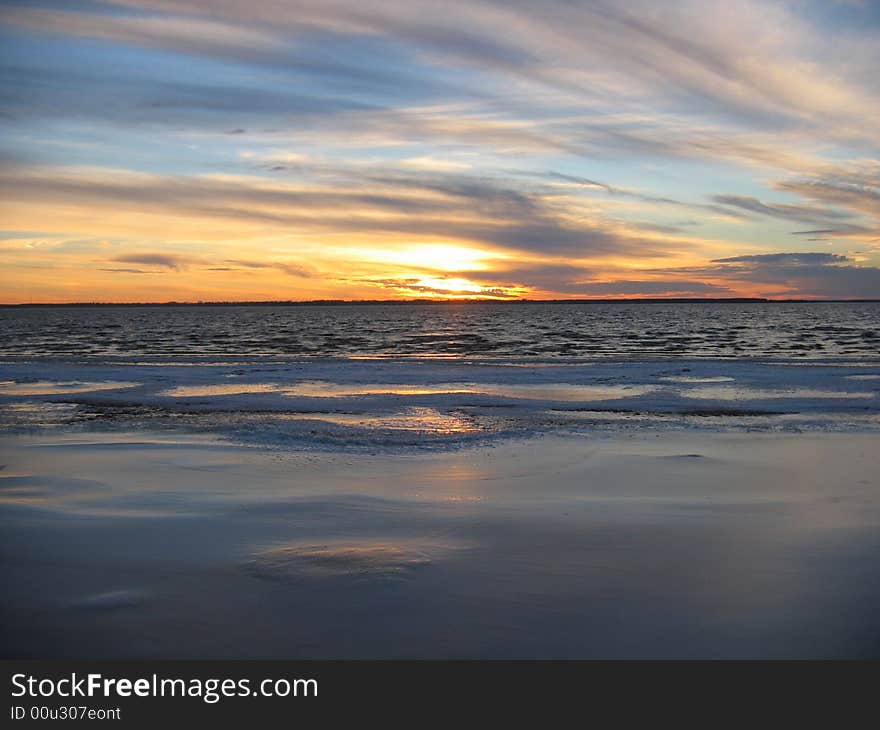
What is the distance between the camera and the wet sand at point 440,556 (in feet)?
17.3

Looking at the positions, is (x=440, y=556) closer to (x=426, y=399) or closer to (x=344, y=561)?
(x=344, y=561)

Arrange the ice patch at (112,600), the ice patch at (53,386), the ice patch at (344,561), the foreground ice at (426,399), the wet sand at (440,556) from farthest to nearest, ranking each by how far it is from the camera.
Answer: the ice patch at (53,386) → the foreground ice at (426,399) → the ice patch at (344,561) → the ice patch at (112,600) → the wet sand at (440,556)

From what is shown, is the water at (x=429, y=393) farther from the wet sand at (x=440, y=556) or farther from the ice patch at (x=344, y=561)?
the ice patch at (x=344, y=561)

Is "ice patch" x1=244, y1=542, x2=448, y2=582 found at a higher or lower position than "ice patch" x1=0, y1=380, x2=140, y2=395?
lower

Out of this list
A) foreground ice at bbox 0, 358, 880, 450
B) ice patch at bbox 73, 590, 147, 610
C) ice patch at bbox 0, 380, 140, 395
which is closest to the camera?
ice patch at bbox 73, 590, 147, 610

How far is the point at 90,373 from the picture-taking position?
90.8ft

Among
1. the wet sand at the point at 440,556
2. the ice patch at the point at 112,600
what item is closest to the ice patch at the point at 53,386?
the wet sand at the point at 440,556

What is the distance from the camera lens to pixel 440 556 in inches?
272

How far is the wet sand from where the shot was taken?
207 inches

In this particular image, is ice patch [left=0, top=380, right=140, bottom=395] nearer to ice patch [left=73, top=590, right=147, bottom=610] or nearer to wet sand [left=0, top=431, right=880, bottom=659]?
wet sand [left=0, top=431, right=880, bottom=659]

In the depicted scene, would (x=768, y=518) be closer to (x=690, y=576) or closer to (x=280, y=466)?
(x=690, y=576)

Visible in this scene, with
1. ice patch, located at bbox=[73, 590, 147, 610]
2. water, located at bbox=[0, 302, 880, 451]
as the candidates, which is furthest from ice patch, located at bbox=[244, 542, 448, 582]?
water, located at bbox=[0, 302, 880, 451]

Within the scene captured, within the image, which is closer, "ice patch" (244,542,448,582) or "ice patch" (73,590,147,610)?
"ice patch" (73,590,147,610)

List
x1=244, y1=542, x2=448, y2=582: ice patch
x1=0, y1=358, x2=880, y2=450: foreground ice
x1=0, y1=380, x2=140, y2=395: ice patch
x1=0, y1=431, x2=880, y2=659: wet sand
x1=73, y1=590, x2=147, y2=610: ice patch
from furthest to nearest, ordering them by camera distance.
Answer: x1=0, y1=380, x2=140, y2=395: ice patch, x1=0, y1=358, x2=880, y2=450: foreground ice, x1=244, y1=542, x2=448, y2=582: ice patch, x1=73, y1=590, x2=147, y2=610: ice patch, x1=0, y1=431, x2=880, y2=659: wet sand
